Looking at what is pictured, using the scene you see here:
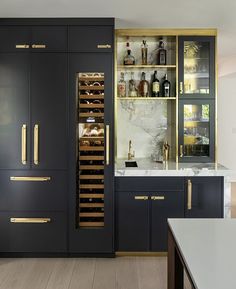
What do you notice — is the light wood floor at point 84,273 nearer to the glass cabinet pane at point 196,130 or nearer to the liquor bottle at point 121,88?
the glass cabinet pane at point 196,130

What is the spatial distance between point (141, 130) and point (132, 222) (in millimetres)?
1244

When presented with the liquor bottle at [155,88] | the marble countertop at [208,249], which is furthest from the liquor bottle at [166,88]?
the marble countertop at [208,249]

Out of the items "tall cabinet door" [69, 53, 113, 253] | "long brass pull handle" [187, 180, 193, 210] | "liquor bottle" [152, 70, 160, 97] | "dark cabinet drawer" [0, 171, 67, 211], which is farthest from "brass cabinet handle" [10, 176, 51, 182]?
"liquor bottle" [152, 70, 160, 97]

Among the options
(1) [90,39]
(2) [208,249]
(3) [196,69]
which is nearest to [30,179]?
(1) [90,39]

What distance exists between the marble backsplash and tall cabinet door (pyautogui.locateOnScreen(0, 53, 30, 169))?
1.25m

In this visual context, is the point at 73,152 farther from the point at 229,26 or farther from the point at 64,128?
the point at 229,26

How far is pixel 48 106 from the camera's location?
3.90 meters

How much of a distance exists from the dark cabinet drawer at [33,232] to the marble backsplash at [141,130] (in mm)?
1225

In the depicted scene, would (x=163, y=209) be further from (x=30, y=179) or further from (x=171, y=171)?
(x=30, y=179)

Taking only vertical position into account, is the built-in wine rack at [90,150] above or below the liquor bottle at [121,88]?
below

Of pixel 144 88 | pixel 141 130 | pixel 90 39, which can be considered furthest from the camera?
pixel 141 130

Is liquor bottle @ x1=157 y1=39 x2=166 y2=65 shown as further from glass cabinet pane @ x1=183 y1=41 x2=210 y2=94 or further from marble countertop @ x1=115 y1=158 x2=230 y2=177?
marble countertop @ x1=115 y1=158 x2=230 y2=177

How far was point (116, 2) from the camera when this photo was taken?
132 inches

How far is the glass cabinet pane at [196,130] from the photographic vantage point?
443 cm
